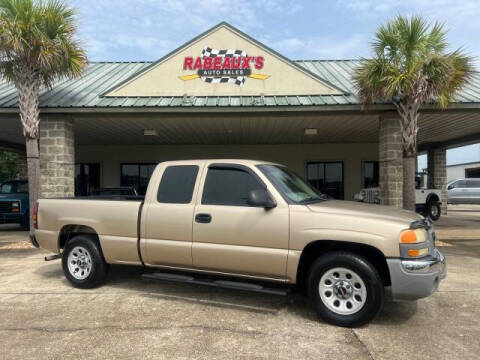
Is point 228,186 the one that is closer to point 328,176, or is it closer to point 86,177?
point 328,176

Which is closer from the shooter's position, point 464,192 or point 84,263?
point 84,263

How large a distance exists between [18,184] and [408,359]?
13831 mm

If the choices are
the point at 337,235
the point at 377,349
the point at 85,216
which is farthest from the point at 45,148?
the point at 377,349

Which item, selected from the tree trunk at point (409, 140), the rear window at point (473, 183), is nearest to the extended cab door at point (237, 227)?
the tree trunk at point (409, 140)

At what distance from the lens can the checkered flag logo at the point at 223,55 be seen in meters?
9.98

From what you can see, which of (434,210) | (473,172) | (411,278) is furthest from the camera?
(473,172)

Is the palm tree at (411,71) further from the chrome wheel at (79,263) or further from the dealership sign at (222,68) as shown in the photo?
the chrome wheel at (79,263)

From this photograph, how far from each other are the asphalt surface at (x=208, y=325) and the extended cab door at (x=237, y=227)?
23.6 inches

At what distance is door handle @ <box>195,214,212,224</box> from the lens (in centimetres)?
445

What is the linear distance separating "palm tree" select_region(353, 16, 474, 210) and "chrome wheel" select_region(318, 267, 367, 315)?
5707 millimetres

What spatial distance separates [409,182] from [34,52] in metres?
9.64

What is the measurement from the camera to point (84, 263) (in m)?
5.36

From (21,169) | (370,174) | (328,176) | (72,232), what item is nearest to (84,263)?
(72,232)

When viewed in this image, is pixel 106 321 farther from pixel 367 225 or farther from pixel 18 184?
pixel 18 184
